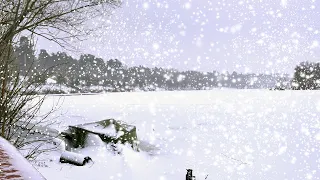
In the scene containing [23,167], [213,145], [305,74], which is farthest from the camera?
[305,74]

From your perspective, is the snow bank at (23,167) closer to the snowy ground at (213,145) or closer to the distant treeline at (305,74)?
the snowy ground at (213,145)

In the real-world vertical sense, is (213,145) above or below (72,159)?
below

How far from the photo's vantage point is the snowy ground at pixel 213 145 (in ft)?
35.4

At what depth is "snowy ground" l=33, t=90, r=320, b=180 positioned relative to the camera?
1080 cm

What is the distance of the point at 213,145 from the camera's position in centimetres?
1582

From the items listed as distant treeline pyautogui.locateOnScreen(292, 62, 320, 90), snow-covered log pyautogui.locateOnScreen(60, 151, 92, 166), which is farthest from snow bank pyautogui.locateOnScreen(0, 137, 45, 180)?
distant treeline pyautogui.locateOnScreen(292, 62, 320, 90)

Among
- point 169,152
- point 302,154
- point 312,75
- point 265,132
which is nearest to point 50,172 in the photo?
point 169,152

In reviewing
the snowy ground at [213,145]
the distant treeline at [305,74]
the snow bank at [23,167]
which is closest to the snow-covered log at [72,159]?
the snowy ground at [213,145]

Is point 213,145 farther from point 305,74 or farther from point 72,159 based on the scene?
point 305,74

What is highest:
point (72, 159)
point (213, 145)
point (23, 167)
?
point (23, 167)

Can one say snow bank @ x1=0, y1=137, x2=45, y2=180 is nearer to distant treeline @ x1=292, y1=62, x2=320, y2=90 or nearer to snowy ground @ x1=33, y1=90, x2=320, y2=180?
snowy ground @ x1=33, y1=90, x2=320, y2=180

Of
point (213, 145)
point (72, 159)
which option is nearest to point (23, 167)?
point (72, 159)

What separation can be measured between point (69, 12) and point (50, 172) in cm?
459

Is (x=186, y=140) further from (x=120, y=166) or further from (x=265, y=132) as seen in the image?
(x=120, y=166)
